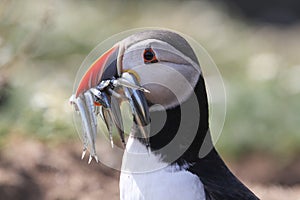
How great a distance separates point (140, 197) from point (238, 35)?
17.7ft

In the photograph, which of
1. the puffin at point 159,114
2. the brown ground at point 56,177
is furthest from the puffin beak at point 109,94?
the brown ground at point 56,177

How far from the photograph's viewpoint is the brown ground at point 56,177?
17.0 ft

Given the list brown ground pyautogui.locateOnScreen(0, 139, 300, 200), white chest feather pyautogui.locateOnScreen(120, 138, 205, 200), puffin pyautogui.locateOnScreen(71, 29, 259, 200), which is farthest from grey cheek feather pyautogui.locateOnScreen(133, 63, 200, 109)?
brown ground pyautogui.locateOnScreen(0, 139, 300, 200)

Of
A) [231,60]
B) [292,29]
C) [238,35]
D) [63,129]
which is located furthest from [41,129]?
[292,29]

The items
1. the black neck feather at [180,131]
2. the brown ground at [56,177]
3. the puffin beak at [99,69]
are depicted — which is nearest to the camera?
the puffin beak at [99,69]

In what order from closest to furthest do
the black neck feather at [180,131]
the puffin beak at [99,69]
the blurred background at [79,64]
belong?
the puffin beak at [99,69], the black neck feather at [180,131], the blurred background at [79,64]

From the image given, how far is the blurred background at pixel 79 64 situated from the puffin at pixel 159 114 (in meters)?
1.61

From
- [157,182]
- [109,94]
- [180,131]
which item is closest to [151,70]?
[109,94]

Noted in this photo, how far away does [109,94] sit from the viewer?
3543 millimetres

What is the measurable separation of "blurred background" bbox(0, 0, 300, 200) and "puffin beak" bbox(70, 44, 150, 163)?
161 centimetres

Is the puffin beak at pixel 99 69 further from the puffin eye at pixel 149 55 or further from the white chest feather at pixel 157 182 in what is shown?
the white chest feather at pixel 157 182

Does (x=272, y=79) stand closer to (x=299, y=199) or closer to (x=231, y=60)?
(x=231, y=60)

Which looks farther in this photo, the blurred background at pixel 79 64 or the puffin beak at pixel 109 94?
the blurred background at pixel 79 64

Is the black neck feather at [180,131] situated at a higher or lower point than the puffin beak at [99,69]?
lower
